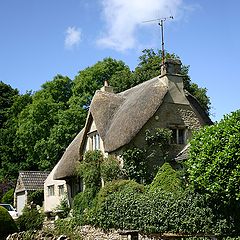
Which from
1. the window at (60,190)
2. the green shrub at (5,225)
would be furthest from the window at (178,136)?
the window at (60,190)

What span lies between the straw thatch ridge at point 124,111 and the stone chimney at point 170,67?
0.63 meters

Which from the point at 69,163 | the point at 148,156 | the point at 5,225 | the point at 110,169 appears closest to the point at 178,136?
the point at 148,156

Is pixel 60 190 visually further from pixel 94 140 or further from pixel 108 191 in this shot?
pixel 108 191

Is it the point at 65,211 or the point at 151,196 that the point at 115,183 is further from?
the point at 65,211

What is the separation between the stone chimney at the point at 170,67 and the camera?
29831 millimetres

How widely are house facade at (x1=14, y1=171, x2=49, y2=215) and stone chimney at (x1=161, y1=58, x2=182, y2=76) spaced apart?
23.5m

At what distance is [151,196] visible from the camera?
2184cm

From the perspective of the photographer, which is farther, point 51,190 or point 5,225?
point 51,190

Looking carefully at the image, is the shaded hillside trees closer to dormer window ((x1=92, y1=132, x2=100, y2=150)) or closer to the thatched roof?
the thatched roof

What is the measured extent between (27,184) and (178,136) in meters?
23.4

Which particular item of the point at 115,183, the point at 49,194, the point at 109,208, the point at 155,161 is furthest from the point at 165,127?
the point at 49,194

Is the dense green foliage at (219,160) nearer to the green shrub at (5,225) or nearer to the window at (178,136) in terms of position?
the window at (178,136)

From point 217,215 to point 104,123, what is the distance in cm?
1278

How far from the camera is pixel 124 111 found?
29.9 metres
